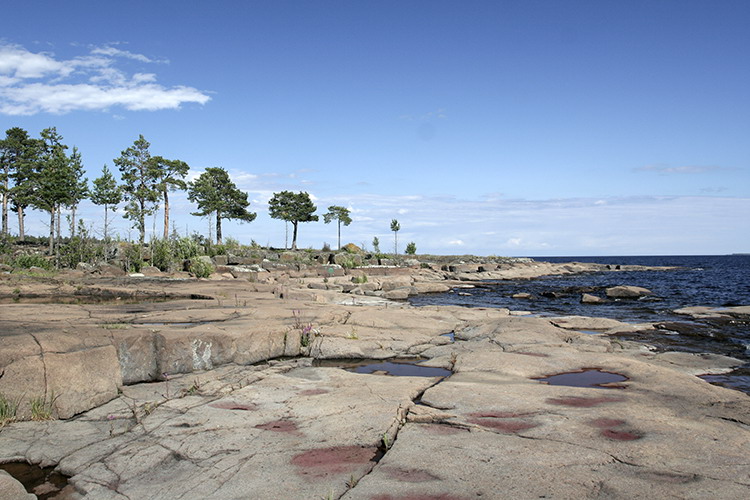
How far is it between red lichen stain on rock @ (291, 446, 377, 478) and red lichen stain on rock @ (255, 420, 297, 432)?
0.74 metres

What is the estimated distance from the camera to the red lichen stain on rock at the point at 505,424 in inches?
209

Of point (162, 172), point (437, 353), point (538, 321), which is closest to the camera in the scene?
point (437, 353)

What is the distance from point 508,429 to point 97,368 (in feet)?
18.0

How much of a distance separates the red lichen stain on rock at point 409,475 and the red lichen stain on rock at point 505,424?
1.44 m

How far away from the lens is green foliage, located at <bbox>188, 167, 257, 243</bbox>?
52906mm

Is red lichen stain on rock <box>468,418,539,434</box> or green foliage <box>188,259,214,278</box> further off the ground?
green foliage <box>188,259,214,278</box>

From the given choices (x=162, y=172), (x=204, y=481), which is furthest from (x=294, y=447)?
(x=162, y=172)

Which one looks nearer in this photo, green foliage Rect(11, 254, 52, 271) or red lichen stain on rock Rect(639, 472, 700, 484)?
red lichen stain on rock Rect(639, 472, 700, 484)

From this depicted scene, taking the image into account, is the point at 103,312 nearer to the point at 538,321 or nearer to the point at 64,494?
the point at 64,494

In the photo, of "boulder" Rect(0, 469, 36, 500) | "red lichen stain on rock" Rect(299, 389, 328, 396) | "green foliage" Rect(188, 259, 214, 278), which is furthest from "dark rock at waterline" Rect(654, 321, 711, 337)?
"green foliage" Rect(188, 259, 214, 278)

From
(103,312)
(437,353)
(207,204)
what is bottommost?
(437,353)

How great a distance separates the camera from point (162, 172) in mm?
48406

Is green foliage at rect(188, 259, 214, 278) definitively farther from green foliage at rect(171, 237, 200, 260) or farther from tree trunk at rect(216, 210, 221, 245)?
tree trunk at rect(216, 210, 221, 245)

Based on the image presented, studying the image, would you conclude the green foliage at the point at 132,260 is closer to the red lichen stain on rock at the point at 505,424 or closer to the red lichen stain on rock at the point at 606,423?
the red lichen stain on rock at the point at 505,424
